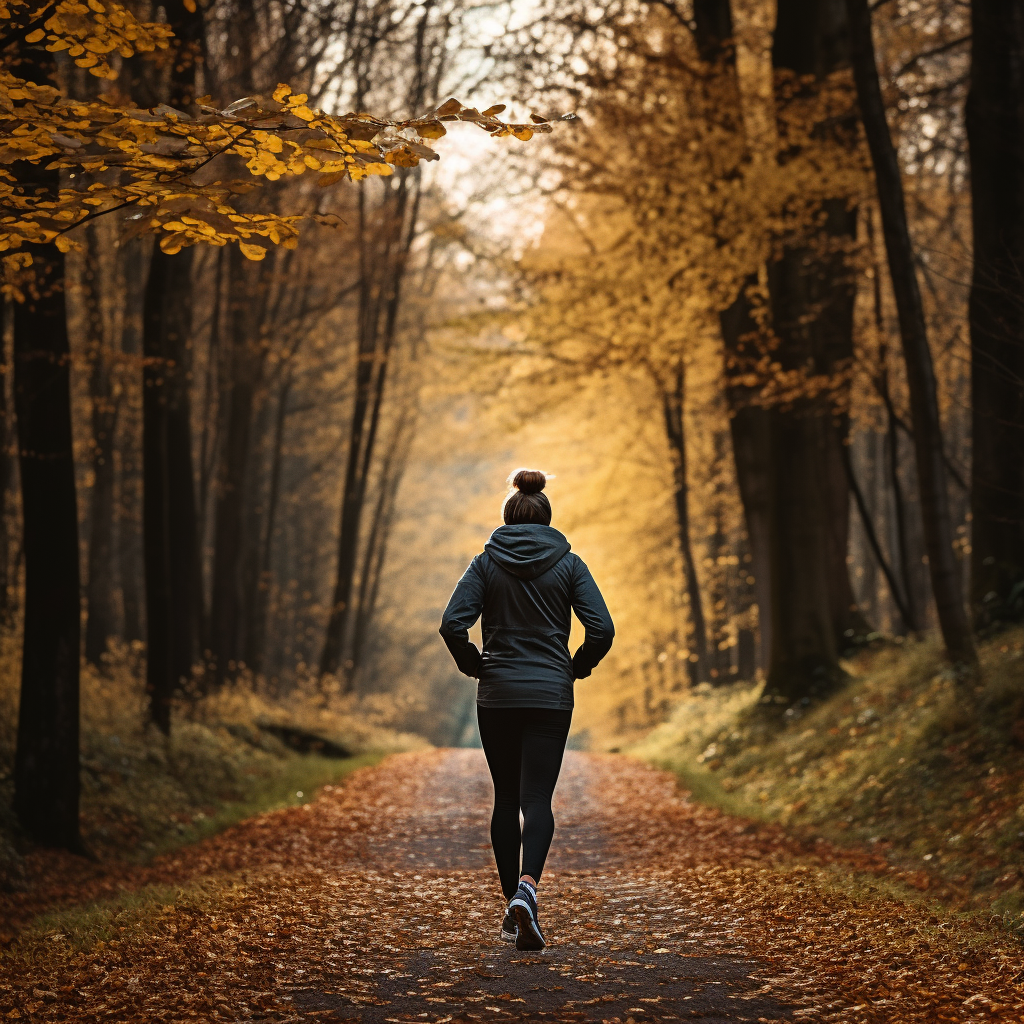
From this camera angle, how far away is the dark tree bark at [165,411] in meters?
10.9

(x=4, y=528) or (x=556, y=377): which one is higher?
(x=556, y=377)

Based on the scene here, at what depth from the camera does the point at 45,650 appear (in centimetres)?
813

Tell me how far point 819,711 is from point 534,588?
813 centimetres

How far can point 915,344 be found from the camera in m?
9.31

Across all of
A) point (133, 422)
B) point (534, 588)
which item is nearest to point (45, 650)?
point (534, 588)

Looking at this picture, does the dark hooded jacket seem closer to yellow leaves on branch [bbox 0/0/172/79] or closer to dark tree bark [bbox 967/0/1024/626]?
yellow leaves on branch [bbox 0/0/172/79]

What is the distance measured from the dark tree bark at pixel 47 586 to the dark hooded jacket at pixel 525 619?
4.53m

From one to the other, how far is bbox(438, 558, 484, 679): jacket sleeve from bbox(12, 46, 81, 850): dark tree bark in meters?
4.56

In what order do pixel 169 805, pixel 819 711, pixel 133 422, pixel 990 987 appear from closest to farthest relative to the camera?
pixel 990 987 → pixel 169 805 → pixel 819 711 → pixel 133 422

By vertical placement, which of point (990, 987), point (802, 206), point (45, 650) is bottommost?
point (990, 987)

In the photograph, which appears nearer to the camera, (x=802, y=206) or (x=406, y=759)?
(x=802, y=206)

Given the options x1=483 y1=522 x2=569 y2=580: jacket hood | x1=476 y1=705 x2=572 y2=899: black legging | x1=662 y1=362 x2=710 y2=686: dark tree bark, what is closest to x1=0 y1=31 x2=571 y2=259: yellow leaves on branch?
x1=483 y1=522 x2=569 y2=580: jacket hood

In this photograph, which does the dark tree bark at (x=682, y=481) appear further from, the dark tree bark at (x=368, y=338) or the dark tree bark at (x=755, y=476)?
the dark tree bark at (x=368, y=338)

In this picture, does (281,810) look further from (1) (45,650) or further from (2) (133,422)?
(2) (133,422)
